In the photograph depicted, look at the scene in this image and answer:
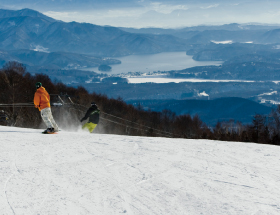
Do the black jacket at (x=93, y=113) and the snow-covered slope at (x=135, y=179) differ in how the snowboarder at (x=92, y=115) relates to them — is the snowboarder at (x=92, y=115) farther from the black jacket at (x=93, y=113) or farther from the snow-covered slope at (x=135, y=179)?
the snow-covered slope at (x=135, y=179)

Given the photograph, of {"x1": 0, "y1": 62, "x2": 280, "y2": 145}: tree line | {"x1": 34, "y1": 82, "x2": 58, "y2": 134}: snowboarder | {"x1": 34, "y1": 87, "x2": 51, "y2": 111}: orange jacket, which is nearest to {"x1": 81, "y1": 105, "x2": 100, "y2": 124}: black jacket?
{"x1": 34, "y1": 82, "x2": 58, "y2": 134}: snowboarder

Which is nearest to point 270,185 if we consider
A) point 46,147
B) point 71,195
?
point 71,195

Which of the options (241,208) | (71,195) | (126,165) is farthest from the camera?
(126,165)

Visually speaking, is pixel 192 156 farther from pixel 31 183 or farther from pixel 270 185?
pixel 31 183

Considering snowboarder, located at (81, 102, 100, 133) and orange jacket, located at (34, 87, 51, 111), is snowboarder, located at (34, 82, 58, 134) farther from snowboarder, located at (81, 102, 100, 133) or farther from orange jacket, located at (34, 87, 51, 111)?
snowboarder, located at (81, 102, 100, 133)

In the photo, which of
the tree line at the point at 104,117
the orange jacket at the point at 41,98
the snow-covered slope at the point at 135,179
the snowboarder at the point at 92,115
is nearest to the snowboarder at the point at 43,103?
the orange jacket at the point at 41,98

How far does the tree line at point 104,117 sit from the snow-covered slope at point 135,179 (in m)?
20.1

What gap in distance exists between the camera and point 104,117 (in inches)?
2420

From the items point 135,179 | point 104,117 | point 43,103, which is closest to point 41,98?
point 43,103

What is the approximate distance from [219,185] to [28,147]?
17.9ft

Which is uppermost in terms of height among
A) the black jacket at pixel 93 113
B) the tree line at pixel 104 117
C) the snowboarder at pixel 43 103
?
the snowboarder at pixel 43 103

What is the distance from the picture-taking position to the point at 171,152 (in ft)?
28.6

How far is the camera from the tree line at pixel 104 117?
1414 inches

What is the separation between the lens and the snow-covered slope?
4.95m
